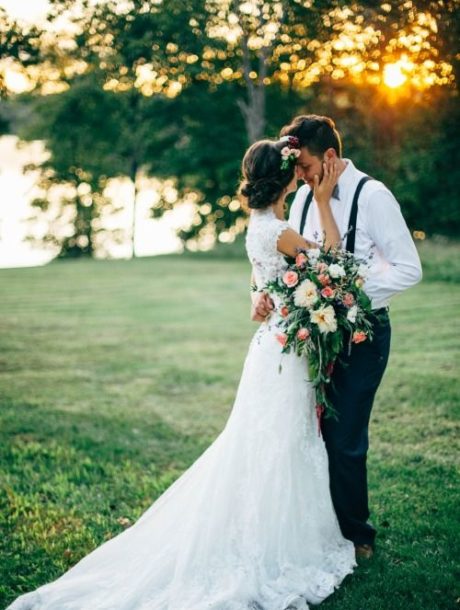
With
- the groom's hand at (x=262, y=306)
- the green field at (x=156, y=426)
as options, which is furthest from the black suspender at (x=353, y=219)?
the green field at (x=156, y=426)

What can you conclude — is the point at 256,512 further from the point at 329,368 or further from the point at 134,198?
the point at 134,198

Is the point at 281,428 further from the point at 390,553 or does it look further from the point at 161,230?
the point at 161,230

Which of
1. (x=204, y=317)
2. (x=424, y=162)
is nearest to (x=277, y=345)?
(x=204, y=317)

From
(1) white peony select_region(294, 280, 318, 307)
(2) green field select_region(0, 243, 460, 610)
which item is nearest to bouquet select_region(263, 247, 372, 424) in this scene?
(1) white peony select_region(294, 280, 318, 307)

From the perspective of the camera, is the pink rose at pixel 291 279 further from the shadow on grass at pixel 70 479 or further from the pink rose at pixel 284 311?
the shadow on grass at pixel 70 479

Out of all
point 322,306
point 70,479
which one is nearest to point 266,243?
point 322,306

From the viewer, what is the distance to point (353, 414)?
12.6ft

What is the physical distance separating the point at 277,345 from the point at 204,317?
8789mm

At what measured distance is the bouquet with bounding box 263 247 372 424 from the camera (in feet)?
11.5

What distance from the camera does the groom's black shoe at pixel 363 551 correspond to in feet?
13.2

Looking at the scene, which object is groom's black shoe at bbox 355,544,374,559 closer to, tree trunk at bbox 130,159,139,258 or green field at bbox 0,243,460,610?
green field at bbox 0,243,460,610

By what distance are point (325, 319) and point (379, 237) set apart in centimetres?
59

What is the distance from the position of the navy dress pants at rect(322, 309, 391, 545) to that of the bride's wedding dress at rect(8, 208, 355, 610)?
10 centimetres

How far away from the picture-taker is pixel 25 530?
464 centimetres
